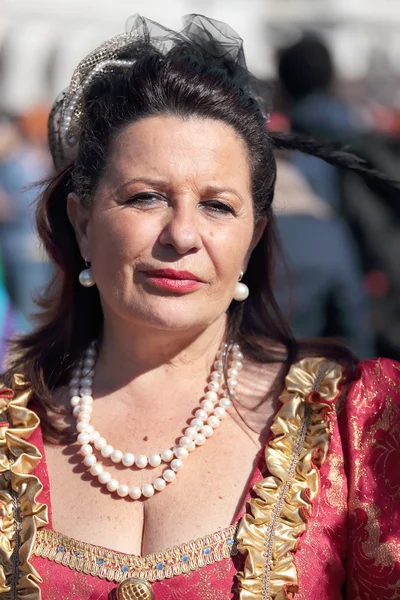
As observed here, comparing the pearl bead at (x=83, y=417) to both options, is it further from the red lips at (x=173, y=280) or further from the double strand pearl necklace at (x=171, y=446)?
the red lips at (x=173, y=280)

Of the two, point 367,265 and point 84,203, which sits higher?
point 84,203

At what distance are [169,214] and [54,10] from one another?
17.5ft

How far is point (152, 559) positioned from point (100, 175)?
930 millimetres

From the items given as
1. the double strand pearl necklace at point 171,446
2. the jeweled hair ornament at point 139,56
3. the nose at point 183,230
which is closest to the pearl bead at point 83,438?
the double strand pearl necklace at point 171,446

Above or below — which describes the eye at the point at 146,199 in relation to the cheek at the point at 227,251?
above

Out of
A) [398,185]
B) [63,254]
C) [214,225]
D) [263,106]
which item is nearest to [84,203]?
[63,254]

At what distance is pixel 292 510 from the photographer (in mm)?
1933

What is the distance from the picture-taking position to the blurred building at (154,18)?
6.29m

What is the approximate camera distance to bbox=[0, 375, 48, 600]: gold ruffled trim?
1.95 m

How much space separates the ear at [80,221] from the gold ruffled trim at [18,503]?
42 cm

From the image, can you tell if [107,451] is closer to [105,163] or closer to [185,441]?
[185,441]

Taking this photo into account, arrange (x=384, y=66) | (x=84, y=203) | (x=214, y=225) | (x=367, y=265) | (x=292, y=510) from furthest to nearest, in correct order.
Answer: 1. (x=384, y=66)
2. (x=367, y=265)
3. (x=84, y=203)
4. (x=214, y=225)
5. (x=292, y=510)

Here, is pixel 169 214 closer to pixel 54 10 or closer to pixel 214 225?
pixel 214 225

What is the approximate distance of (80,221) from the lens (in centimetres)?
229
